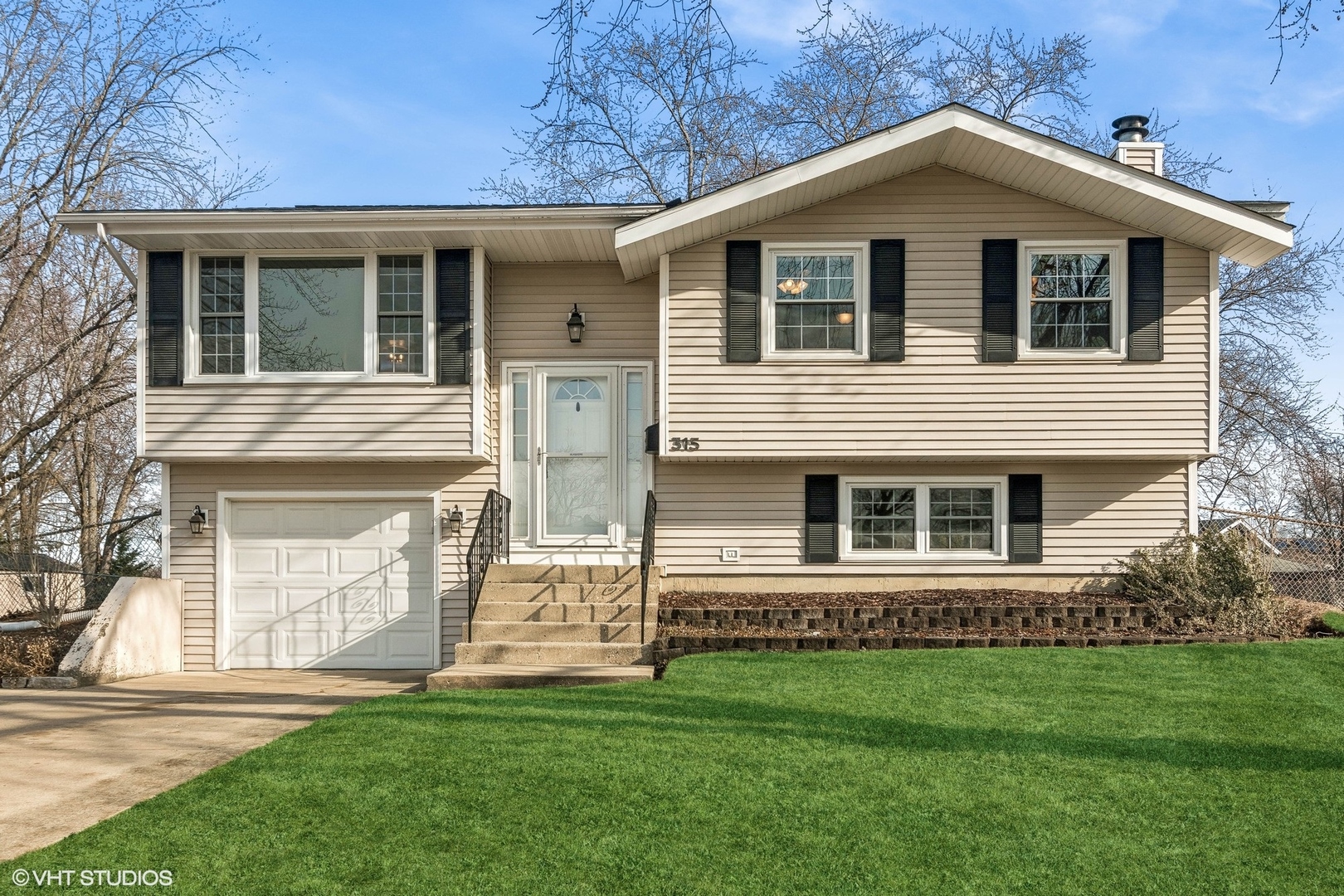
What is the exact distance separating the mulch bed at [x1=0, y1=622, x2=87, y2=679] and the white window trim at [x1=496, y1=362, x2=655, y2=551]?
4599 millimetres

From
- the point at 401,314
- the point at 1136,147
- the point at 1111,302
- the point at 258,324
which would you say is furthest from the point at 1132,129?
the point at 258,324

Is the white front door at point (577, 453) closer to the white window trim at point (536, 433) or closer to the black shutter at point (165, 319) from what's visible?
the white window trim at point (536, 433)

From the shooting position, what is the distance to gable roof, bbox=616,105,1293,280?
33.8 ft

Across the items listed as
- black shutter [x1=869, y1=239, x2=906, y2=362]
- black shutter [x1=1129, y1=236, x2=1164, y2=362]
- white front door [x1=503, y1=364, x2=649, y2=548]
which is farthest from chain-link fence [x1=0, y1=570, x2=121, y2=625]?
black shutter [x1=1129, y1=236, x2=1164, y2=362]

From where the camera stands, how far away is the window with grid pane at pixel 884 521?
11.6 metres

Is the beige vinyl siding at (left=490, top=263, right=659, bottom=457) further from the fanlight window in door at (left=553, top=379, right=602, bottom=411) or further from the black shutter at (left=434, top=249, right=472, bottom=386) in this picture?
the black shutter at (left=434, top=249, right=472, bottom=386)

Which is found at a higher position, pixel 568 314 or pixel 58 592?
pixel 568 314

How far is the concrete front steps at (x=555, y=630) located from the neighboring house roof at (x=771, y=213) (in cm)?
343

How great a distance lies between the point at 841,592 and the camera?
37.5 ft

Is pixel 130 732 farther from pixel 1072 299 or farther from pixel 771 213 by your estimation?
pixel 1072 299

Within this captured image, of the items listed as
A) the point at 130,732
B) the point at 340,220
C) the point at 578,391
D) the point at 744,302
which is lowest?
the point at 130,732

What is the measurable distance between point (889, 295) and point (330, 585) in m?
6.91

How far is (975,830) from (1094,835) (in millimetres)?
544

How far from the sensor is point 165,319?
11250mm
